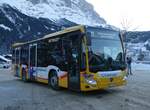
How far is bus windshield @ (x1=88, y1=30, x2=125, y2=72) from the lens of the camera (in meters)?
→ 12.4

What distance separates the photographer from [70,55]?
43.8ft

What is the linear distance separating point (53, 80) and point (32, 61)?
131 inches

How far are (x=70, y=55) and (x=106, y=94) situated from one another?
217cm

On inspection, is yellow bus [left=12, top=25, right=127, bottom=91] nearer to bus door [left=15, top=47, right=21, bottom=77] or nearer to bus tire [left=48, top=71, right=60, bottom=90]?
bus tire [left=48, top=71, right=60, bottom=90]

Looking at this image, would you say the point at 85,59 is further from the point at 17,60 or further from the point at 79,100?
the point at 17,60

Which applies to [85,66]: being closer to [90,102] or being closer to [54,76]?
[90,102]

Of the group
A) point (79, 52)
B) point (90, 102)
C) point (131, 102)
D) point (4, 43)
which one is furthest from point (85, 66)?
point (4, 43)

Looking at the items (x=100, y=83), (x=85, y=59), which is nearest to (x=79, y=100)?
(x=100, y=83)

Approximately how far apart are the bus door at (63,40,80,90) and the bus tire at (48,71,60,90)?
1.60 m

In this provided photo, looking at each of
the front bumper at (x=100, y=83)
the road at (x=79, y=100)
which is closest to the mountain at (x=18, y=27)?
the road at (x=79, y=100)

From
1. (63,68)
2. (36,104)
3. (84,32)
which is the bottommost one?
(36,104)

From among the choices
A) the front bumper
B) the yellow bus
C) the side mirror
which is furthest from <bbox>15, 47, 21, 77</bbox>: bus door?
the front bumper

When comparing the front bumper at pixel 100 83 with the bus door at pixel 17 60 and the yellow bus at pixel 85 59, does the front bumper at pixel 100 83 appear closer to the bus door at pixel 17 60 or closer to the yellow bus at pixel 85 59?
the yellow bus at pixel 85 59

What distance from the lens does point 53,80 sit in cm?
1520
